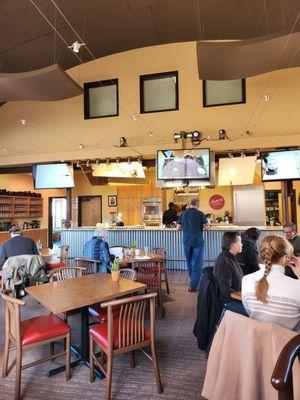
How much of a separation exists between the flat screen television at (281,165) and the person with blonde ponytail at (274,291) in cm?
436

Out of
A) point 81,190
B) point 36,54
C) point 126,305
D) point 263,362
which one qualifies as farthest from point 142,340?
point 81,190

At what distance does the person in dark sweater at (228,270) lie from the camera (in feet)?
8.65

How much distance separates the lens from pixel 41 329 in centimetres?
247

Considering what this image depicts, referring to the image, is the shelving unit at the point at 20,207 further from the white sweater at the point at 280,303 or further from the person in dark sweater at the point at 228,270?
the white sweater at the point at 280,303

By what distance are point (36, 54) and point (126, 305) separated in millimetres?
6443

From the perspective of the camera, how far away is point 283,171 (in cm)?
597

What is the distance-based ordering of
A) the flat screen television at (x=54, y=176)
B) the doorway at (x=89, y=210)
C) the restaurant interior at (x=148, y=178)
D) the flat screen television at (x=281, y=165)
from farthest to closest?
1. the doorway at (x=89, y=210)
2. the flat screen television at (x=54, y=176)
3. the flat screen television at (x=281, y=165)
4. the restaurant interior at (x=148, y=178)

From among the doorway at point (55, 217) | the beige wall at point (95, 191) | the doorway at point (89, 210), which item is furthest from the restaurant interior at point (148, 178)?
the doorway at point (55, 217)

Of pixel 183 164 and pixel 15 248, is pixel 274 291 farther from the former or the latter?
pixel 183 164

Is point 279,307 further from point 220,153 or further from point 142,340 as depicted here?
point 220,153

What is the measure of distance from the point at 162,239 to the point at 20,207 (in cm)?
565

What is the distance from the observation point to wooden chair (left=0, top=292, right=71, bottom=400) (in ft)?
7.47

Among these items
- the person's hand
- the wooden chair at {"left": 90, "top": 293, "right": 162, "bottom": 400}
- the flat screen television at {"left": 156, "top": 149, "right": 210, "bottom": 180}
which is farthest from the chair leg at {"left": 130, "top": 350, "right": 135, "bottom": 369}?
the flat screen television at {"left": 156, "top": 149, "right": 210, "bottom": 180}

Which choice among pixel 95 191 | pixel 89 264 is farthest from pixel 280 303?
pixel 95 191
